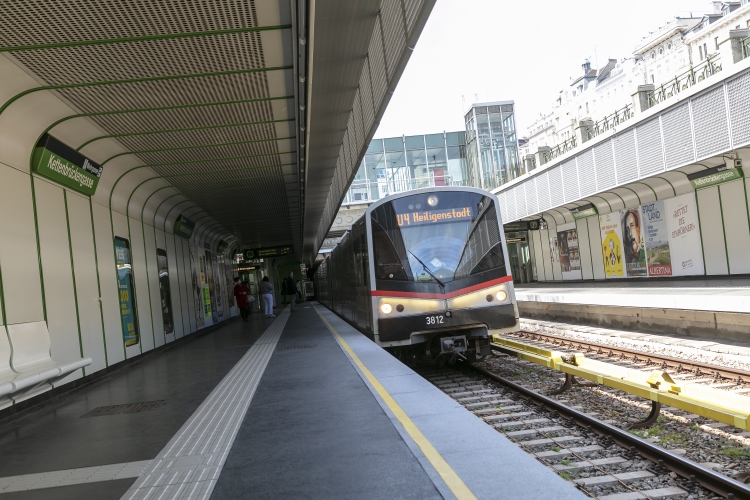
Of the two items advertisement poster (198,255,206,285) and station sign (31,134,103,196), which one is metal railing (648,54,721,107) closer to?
station sign (31,134,103,196)

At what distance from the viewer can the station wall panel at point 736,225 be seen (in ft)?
57.7

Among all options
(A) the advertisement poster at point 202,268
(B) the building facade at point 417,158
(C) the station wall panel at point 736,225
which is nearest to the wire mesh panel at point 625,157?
(C) the station wall panel at point 736,225

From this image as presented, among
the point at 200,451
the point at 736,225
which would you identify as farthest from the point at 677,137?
the point at 200,451

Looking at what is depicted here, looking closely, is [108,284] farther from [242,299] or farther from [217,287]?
[217,287]

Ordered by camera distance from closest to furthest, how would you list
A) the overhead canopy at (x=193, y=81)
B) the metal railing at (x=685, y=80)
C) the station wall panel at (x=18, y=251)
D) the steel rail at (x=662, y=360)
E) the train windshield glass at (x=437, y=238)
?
the overhead canopy at (x=193, y=81) < the station wall panel at (x=18, y=251) < the steel rail at (x=662, y=360) < the train windshield glass at (x=437, y=238) < the metal railing at (x=685, y=80)

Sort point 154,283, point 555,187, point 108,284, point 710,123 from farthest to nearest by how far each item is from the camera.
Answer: point 555,187
point 710,123
point 154,283
point 108,284

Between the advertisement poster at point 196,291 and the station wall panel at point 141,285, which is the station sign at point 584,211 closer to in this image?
the advertisement poster at point 196,291

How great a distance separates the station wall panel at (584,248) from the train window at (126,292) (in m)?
19.2

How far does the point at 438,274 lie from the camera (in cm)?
1022

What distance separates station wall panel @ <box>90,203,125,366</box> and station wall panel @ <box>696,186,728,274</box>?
16.2 metres

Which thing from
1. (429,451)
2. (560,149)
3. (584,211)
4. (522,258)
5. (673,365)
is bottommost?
(673,365)

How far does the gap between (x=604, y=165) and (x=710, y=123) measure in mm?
5688

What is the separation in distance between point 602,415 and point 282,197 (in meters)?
13.6

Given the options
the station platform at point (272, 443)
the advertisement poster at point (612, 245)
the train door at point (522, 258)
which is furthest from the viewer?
the train door at point (522, 258)
